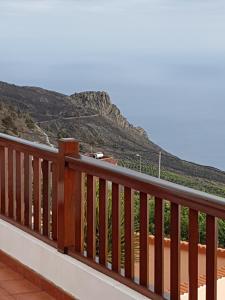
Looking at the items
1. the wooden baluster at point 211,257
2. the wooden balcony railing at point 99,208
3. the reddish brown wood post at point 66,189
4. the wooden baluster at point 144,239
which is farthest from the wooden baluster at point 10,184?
the wooden baluster at point 211,257

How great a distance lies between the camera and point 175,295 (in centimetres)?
294

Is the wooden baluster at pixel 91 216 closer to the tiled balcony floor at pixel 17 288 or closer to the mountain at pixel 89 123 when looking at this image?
the tiled balcony floor at pixel 17 288

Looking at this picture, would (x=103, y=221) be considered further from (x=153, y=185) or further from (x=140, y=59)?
(x=140, y=59)

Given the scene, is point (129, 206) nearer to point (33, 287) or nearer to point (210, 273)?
point (210, 273)

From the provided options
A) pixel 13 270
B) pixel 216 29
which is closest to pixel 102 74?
pixel 216 29

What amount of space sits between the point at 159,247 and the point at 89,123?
44.2m

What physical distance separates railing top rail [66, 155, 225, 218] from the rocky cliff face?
51.1 m

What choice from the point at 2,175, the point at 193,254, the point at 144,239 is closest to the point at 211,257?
the point at 193,254

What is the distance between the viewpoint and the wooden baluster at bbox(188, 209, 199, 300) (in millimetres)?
2705

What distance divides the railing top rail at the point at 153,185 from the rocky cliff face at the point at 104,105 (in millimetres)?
51062

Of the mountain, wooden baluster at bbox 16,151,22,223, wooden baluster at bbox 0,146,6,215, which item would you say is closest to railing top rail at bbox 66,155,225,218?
wooden baluster at bbox 16,151,22,223

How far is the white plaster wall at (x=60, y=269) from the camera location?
3.27m

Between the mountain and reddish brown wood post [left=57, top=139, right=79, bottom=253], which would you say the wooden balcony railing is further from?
the mountain

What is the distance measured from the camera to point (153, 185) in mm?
2914
